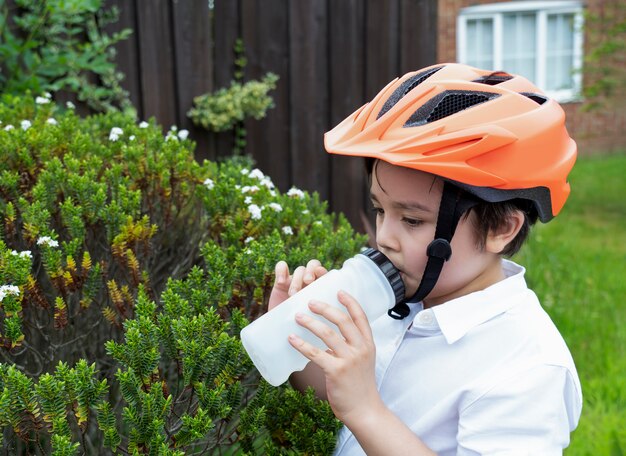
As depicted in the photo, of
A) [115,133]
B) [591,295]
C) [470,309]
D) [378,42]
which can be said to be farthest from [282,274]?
[591,295]

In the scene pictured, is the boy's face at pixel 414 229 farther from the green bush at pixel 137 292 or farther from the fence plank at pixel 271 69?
the fence plank at pixel 271 69

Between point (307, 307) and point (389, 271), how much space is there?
21 cm

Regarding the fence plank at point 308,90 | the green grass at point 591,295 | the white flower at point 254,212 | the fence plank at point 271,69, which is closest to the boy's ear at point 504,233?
the white flower at point 254,212

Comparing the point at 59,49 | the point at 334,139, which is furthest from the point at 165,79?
the point at 334,139

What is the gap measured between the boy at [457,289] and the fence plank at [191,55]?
3.30m

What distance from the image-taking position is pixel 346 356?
62.8 inches

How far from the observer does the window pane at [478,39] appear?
1534 centimetres

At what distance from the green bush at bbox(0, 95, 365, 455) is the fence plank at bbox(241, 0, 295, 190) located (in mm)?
2380

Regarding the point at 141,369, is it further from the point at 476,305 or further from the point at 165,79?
the point at 165,79

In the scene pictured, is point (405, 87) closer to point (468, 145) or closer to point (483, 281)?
point (468, 145)

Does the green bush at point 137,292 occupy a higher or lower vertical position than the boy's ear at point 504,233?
lower

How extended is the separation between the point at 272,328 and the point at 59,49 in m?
3.23

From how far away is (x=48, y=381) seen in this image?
1554 mm

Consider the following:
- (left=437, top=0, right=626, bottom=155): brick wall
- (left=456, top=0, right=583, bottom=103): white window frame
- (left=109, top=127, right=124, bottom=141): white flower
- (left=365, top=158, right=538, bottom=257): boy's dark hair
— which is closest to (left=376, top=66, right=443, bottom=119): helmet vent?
(left=365, top=158, right=538, bottom=257): boy's dark hair
